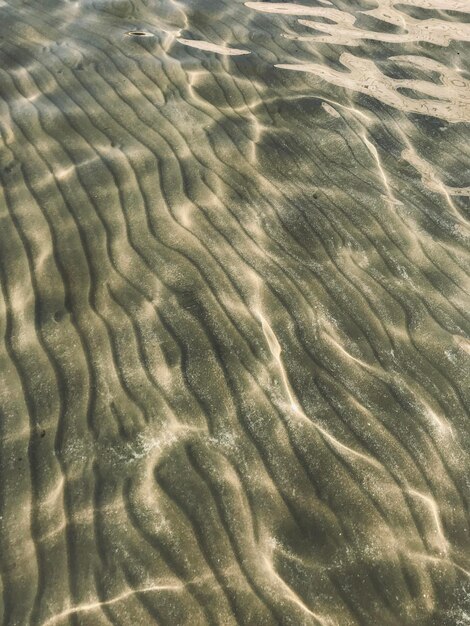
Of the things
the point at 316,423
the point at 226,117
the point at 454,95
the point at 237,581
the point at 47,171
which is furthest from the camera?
the point at 454,95

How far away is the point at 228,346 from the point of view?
2434mm

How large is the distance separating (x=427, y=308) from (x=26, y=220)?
7.68 feet

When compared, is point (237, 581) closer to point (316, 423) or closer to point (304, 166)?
point (316, 423)

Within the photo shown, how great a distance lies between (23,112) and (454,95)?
3.60 meters

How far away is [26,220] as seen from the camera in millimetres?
2877

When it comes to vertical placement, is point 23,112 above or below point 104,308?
above

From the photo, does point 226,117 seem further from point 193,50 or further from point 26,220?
point 26,220

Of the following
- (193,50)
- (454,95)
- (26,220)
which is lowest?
(26,220)

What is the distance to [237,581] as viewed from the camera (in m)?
1.81

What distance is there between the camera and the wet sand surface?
185 centimetres

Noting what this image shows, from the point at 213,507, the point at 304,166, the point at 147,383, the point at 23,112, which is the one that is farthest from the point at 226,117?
the point at 213,507

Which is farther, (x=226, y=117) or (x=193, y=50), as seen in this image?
(x=193, y=50)

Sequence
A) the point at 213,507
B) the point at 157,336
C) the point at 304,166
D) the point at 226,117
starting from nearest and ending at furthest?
the point at 213,507 → the point at 157,336 → the point at 304,166 → the point at 226,117

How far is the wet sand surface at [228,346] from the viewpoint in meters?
1.85
